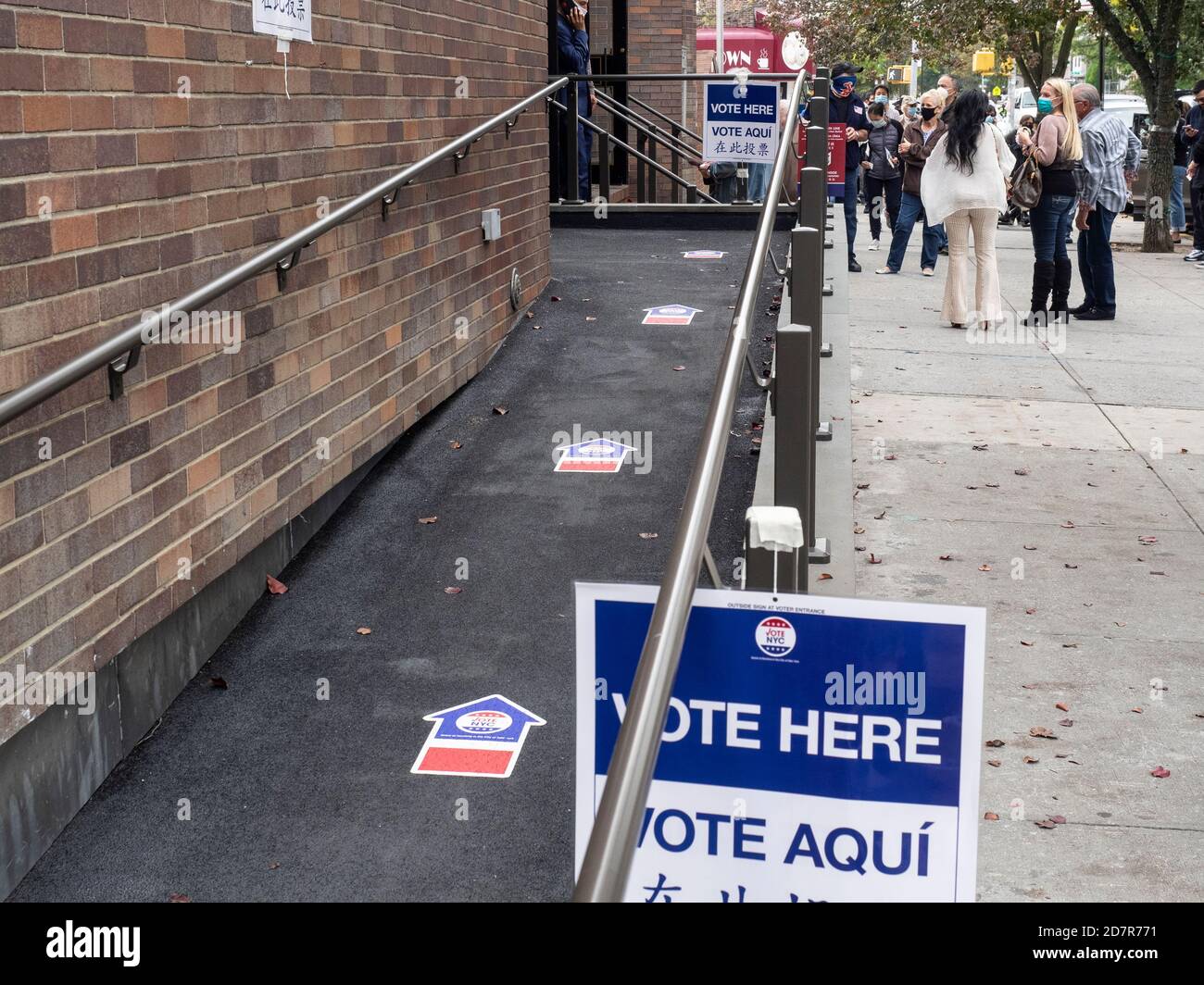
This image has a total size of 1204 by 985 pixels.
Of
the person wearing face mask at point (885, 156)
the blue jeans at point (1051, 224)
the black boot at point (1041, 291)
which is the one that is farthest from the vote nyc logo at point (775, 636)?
the person wearing face mask at point (885, 156)

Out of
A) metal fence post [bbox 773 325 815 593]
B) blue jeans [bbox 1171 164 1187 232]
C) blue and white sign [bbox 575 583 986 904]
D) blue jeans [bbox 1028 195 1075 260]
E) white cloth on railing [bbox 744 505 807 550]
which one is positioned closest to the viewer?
blue and white sign [bbox 575 583 986 904]

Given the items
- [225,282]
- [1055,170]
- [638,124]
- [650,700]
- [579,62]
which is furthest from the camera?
[638,124]

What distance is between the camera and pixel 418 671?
15.5 feet

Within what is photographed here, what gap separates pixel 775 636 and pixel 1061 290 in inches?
446

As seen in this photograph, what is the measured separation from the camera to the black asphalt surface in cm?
369

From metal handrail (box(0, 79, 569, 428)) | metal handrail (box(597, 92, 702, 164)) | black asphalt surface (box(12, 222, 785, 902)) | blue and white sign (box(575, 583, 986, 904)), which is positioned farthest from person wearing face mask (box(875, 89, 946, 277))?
blue and white sign (box(575, 583, 986, 904))

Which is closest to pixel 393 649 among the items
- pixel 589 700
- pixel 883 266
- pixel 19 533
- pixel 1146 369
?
pixel 19 533

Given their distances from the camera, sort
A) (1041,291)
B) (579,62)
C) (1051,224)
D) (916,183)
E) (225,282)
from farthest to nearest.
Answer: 1. (916,183)
2. (579,62)
3. (1041,291)
4. (1051,224)
5. (225,282)

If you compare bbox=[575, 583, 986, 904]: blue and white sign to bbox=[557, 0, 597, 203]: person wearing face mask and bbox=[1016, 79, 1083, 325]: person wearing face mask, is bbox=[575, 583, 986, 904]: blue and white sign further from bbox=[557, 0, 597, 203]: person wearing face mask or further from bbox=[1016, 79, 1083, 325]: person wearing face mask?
bbox=[557, 0, 597, 203]: person wearing face mask

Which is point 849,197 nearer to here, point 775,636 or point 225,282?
point 225,282

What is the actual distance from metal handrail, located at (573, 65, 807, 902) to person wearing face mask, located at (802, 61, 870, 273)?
43.4 feet

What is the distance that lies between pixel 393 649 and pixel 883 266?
1275 cm

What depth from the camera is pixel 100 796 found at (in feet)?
13.2

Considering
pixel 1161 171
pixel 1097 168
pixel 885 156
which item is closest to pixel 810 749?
pixel 1097 168
